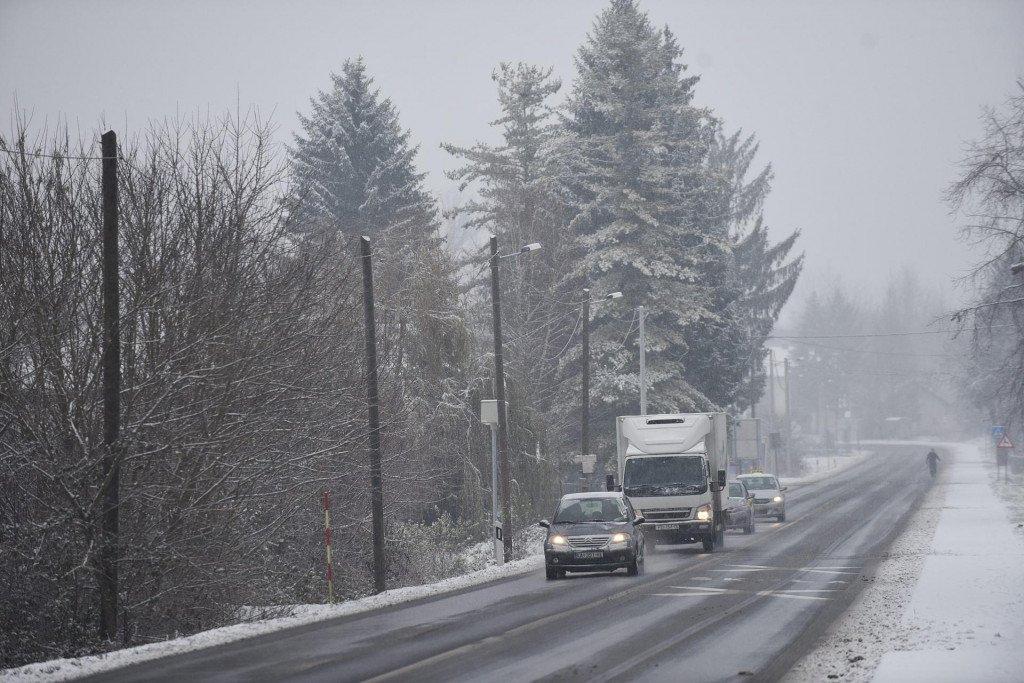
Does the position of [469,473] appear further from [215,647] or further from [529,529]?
[215,647]

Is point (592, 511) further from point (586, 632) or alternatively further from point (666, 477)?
point (586, 632)

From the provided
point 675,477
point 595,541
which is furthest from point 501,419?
point 595,541

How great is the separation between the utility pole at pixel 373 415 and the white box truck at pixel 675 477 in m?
9.83

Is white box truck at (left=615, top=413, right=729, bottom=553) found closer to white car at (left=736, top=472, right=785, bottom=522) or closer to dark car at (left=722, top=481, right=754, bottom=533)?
dark car at (left=722, top=481, right=754, bottom=533)

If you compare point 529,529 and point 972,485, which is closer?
point 529,529

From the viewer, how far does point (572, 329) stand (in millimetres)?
58125

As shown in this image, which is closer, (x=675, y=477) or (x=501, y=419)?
(x=501, y=419)

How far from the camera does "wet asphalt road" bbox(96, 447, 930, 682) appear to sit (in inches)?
532

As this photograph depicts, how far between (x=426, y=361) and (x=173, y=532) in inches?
852

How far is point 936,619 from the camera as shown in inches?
668

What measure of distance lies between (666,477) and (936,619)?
16.0 meters

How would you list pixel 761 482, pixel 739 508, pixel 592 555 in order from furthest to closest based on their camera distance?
pixel 761 482 → pixel 739 508 → pixel 592 555

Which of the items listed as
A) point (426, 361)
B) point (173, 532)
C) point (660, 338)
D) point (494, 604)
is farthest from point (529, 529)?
point (173, 532)

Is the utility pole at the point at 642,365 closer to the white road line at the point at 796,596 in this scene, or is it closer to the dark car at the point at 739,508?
the dark car at the point at 739,508
